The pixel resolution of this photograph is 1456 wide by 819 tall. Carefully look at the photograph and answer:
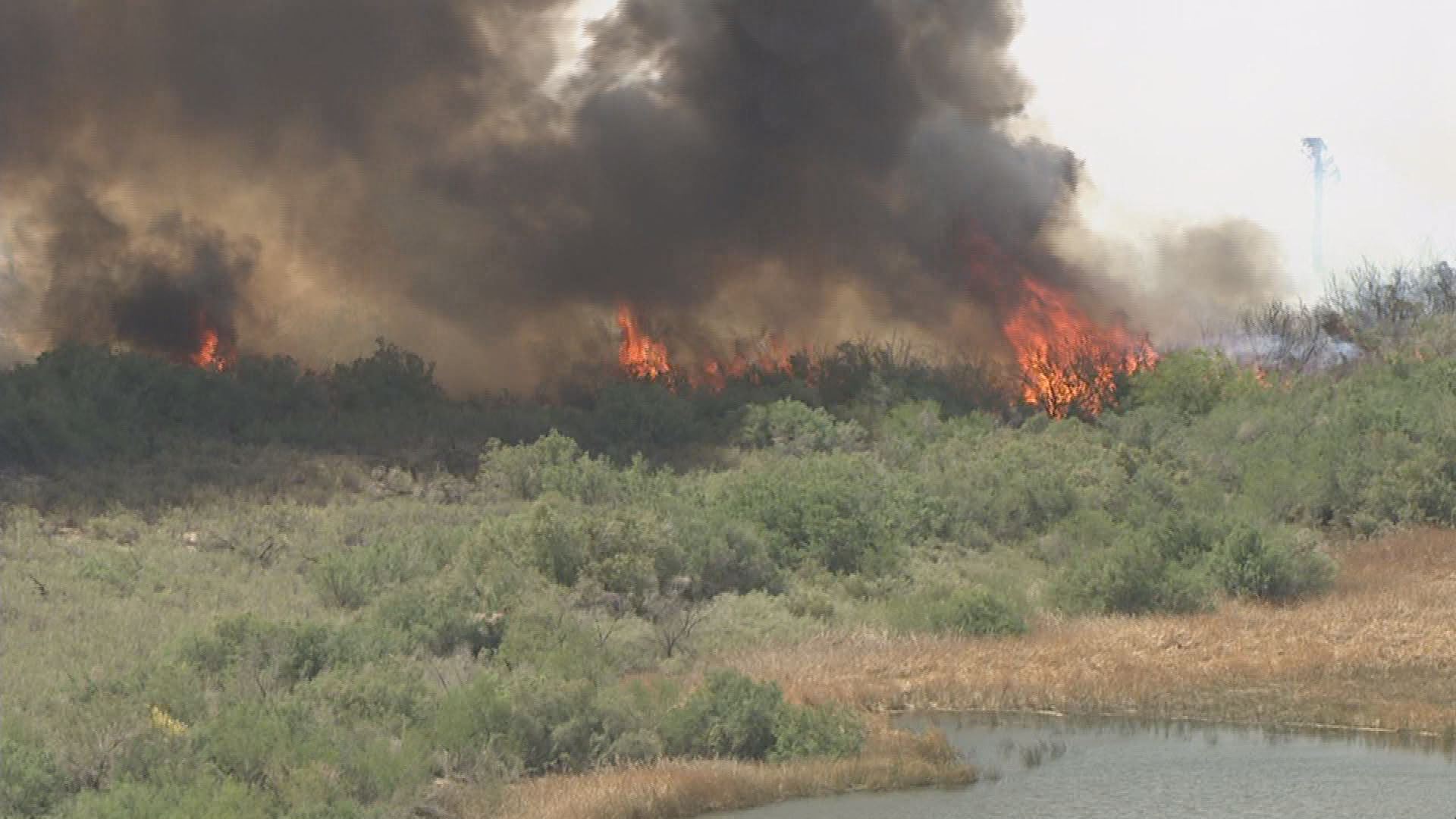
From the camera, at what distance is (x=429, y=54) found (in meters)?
53.2

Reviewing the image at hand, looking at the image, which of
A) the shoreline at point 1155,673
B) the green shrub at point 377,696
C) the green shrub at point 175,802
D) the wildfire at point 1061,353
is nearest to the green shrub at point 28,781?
the green shrub at point 175,802

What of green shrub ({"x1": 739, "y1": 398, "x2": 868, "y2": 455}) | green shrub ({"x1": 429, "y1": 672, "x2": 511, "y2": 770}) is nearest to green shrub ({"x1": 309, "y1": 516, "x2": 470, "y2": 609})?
green shrub ({"x1": 429, "y1": 672, "x2": 511, "y2": 770})

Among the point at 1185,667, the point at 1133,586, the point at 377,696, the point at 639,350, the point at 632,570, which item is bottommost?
the point at 377,696

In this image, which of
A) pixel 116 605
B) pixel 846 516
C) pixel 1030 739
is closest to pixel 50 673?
pixel 116 605

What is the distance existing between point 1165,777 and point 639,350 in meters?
35.0

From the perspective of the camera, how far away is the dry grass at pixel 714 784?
1861 centimetres

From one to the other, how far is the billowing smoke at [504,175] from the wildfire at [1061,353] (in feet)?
2.40

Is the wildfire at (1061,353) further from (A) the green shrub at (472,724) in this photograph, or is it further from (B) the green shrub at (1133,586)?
(A) the green shrub at (472,724)

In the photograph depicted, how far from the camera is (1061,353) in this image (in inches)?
2265

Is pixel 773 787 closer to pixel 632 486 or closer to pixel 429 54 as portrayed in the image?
pixel 632 486

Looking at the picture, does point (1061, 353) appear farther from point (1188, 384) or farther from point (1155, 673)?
point (1155, 673)

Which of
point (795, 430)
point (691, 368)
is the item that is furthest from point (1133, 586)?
point (691, 368)

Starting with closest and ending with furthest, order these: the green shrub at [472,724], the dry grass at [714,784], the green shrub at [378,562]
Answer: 1. the dry grass at [714,784]
2. the green shrub at [472,724]
3. the green shrub at [378,562]

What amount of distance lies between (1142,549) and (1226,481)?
15.8 metres
